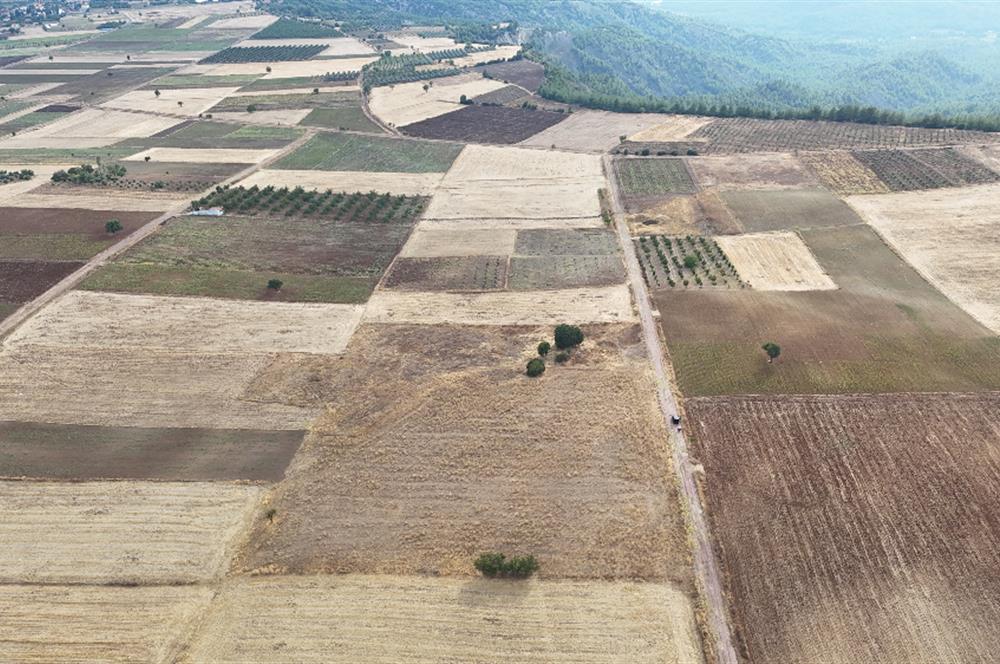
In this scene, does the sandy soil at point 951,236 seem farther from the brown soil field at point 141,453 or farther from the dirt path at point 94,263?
the dirt path at point 94,263

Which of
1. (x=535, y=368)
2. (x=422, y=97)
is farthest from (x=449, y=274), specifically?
(x=422, y=97)

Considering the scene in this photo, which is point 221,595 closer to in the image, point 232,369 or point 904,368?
point 232,369

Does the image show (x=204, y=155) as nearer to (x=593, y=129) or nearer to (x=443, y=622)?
(x=593, y=129)

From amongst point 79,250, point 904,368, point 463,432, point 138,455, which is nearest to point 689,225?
point 904,368

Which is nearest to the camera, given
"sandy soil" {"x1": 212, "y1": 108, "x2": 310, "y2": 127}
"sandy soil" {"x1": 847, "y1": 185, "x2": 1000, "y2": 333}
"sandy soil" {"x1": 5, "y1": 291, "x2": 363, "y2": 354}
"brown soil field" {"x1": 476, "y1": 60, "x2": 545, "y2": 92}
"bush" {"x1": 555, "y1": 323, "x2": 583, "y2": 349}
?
"bush" {"x1": 555, "y1": 323, "x2": 583, "y2": 349}

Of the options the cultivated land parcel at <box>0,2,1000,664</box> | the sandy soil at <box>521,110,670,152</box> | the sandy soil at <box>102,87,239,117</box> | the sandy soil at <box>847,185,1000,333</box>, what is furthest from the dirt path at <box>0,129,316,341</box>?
the sandy soil at <box>847,185,1000,333</box>

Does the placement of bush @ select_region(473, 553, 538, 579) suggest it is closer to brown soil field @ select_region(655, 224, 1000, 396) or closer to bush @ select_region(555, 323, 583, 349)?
brown soil field @ select_region(655, 224, 1000, 396)

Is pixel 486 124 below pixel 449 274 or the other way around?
the other way around
